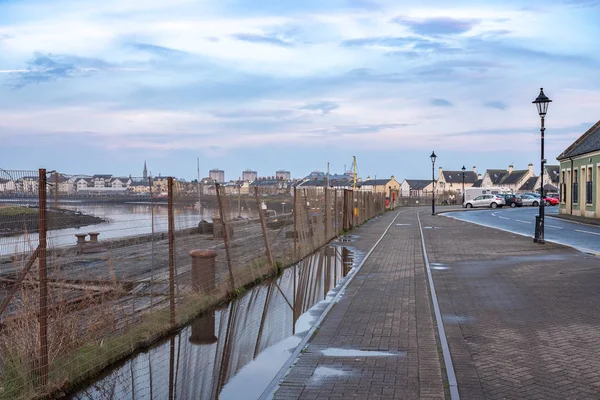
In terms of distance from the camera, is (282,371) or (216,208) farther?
(216,208)

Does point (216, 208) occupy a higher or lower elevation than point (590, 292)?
higher

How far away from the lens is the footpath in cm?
616

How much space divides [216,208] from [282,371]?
5.34m

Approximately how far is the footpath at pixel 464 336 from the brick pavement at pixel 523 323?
0.01 meters

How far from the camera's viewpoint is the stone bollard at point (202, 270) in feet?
33.8

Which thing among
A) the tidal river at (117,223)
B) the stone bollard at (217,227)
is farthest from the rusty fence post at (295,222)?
the tidal river at (117,223)

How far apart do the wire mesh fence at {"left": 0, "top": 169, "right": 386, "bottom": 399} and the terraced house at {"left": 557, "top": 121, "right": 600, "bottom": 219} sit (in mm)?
28829

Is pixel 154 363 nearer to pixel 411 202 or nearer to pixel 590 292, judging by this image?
pixel 590 292

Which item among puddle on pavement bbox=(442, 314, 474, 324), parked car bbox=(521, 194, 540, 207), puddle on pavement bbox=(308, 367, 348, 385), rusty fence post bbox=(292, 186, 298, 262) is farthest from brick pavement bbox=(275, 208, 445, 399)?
parked car bbox=(521, 194, 540, 207)

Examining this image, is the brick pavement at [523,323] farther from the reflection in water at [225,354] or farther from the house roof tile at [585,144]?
the house roof tile at [585,144]

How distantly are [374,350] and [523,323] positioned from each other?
2756mm

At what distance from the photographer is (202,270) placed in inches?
409

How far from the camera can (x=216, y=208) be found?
11602 mm

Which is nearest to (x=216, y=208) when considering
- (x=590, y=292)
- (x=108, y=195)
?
(x=108, y=195)
